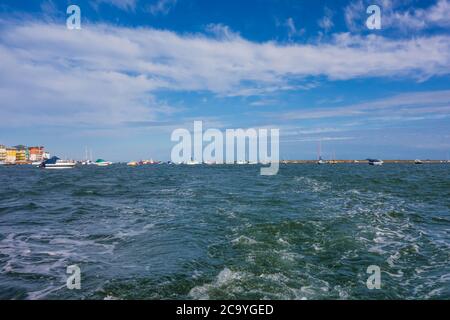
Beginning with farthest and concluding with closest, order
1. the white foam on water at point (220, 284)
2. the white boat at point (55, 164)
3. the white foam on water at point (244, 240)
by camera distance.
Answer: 1. the white boat at point (55, 164)
2. the white foam on water at point (244, 240)
3. the white foam on water at point (220, 284)

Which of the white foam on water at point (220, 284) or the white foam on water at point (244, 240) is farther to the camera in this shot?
the white foam on water at point (244, 240)

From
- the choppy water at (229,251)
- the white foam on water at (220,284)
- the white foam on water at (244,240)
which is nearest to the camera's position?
the white foam on water at (220,284)

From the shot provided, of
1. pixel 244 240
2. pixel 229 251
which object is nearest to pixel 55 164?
pixel 244 240

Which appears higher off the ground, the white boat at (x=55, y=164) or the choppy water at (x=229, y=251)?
the white boat at (x=55, y=164)

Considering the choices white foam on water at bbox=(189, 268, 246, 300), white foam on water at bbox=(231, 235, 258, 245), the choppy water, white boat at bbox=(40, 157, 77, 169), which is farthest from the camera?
white boat at bbox=(40, 157, 77, 169)

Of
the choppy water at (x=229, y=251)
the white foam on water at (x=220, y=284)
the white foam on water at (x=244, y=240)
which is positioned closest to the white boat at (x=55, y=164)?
the choppy water at (x=229, y=251)

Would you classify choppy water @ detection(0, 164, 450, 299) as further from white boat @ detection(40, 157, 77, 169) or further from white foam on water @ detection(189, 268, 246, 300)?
white boat @ detection(40, 157, 77, 169)

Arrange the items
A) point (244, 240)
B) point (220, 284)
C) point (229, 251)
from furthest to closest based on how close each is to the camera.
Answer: point (244, 240) < point (229, 251) < point (220, 284)

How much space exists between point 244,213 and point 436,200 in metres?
18.6

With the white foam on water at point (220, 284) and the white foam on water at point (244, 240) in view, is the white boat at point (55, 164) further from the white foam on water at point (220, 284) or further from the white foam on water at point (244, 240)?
the white foam on water at point (220, 284)

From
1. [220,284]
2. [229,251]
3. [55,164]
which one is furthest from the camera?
[55,164]

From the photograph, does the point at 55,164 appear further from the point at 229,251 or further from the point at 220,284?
the point at 220,284

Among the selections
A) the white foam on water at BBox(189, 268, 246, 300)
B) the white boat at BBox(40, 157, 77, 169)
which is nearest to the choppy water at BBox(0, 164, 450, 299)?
the white foam on water at BBox(189, 268, 246, 300)

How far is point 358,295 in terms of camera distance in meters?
10.3
